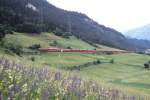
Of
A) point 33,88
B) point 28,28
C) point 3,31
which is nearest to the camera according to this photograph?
point 33,88

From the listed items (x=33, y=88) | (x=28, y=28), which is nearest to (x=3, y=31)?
(x=28, y=28)

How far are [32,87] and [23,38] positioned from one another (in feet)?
420

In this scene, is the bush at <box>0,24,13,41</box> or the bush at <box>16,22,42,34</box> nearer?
the bush at <box>0,24,13,41</box>

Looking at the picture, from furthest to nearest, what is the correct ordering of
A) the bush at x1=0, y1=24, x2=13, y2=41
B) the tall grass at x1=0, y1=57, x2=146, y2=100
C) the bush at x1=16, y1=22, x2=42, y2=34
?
the bush at x1=16, y1=22, x2=42, y2=34
the bush at x1=0, y1=24, x2=13, y2=41
the tall grass at x1=0, y1=57, x2=146, y2=100

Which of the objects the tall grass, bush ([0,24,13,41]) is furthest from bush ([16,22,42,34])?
the tall grass

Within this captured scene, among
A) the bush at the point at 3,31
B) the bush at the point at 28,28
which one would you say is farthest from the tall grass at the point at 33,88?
the bush at the point at 28,28

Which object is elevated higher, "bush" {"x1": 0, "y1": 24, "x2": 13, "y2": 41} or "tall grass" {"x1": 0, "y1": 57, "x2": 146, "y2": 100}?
"tall grass" {"x1": 0, "y1": 57, "x2": 146, "y2": 100}

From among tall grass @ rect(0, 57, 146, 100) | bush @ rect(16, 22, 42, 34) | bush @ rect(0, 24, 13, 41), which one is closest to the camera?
tall grass @ rect(0, 57, 146, 100)

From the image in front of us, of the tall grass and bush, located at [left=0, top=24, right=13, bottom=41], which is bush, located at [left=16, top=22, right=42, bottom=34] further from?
the tall grass

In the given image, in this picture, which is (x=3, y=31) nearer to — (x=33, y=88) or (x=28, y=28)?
(x=28, y=28)

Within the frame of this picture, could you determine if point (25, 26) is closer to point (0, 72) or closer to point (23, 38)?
point (23, 38)

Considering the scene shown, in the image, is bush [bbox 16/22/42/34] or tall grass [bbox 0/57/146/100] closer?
tall grass [bbox 0/57/146/100]

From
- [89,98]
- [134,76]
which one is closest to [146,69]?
[134,76]

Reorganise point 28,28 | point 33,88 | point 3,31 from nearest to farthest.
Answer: point 33,88, point 3,31, point 28,28
